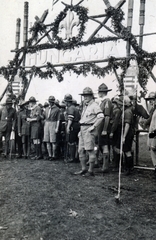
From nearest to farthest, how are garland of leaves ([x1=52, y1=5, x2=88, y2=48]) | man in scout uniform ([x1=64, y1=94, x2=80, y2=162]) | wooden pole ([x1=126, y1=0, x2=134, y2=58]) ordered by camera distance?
man in scout uniform ([x1=64, y1=94, x2=80, y2=162])
wooden pole ([x1=126, y1=0, x2=134, y2=58])
garland of leaves ([x1=52, y1=5, x2=88, y2=48])

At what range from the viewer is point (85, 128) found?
7.12 meters

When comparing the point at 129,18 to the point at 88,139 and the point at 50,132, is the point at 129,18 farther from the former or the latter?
the point at 88,139

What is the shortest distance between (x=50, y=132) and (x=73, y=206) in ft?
15.3

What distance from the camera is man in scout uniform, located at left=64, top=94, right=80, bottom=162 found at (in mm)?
8930

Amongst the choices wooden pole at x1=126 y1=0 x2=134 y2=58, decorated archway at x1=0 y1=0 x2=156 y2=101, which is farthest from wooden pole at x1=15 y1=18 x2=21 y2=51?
wooden pole at x1=126 y1=0 x2=134 y2=58

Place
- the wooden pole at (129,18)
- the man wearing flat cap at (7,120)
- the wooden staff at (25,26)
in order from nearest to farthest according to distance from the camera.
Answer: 1. the man wearing flat cap at (7,120)
2. the wooden pole at (129,18)
3. the wooden staff at (25,26)

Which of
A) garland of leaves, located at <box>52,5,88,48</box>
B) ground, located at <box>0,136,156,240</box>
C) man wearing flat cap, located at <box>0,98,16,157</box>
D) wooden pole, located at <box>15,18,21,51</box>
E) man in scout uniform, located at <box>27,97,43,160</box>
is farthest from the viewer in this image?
wooden pole, located at <box>15,18,21,51</box>

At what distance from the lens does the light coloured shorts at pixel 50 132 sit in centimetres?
925

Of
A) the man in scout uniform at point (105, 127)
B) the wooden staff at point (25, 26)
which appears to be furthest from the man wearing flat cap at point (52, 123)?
the wooden staff at point (25, 26)

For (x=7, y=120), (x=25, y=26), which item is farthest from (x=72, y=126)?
(x=25, y=26)

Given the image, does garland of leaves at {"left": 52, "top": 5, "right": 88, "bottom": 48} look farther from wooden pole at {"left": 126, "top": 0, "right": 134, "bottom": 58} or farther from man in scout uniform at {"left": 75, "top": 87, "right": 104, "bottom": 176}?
man in scout uniform at {"left": 75, "top": 87, "right": 104, "bottom": 176}

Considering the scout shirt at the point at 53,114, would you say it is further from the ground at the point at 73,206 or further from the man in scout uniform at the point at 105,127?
the ground at the point at 73,206

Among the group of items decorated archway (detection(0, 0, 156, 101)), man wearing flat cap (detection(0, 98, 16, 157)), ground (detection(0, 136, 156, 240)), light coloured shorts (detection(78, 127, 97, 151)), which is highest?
decorated archway (detection(0, 0, 156, 101))

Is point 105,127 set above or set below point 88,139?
above
